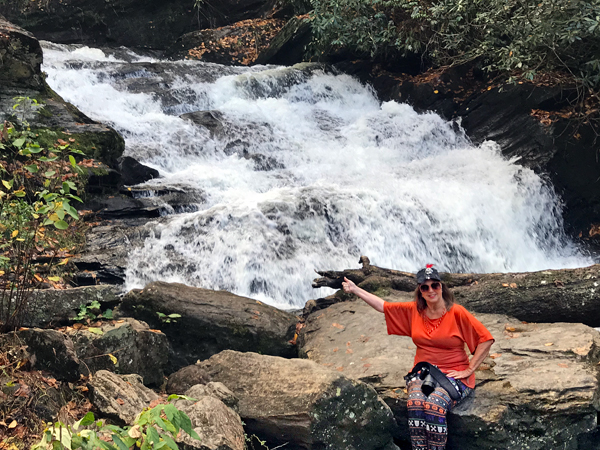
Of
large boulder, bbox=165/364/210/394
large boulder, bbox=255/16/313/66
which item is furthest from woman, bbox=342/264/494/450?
large boulder, bbox=255/16/313/66

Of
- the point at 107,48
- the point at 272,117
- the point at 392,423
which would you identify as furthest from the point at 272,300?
the point at 107,48

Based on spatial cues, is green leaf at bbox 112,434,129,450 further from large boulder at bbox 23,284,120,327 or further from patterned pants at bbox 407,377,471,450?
large boulder at bbox 23,284,120,327

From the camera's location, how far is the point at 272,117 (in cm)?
1420

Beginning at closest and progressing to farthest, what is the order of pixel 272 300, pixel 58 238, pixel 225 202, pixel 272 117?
pixel 58 238
pixel 272 300
pixel 225 202
pixel 272 117

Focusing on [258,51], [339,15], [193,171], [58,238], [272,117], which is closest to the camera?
[58,238]

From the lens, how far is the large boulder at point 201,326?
18.4 ft

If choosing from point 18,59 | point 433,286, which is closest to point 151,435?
point 433,286

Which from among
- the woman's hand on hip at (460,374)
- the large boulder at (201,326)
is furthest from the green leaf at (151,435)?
the large boulder at (201,326)

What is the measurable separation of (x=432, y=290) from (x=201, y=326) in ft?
9.71

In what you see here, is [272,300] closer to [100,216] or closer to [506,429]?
[100,216]

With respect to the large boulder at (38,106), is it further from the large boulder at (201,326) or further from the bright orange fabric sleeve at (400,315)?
the bright orange fabric sleeve at (400,315)

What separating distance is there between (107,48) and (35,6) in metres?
3.30

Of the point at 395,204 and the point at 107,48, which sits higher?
the point at 107,48

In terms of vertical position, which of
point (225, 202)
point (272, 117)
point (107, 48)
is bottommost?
point (225, 202)
